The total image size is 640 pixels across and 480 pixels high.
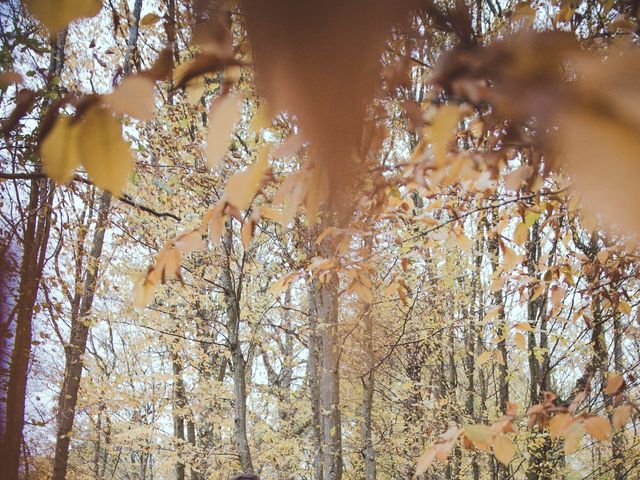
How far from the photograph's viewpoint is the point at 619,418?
4.95 ft

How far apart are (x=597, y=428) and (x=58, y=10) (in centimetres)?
149

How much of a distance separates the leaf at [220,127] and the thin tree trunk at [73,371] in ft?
21.6

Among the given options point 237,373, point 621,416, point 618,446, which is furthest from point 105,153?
point 618,446

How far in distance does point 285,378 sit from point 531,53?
13.8 metres

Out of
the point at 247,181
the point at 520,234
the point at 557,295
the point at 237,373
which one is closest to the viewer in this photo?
the point at 247,181

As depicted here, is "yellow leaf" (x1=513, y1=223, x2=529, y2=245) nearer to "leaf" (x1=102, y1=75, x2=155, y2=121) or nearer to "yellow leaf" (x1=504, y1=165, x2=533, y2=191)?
"yellow leaf" (x1=504, y1=165, x2=533, y2=191)

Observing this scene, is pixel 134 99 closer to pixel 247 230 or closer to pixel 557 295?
pixel 247 230

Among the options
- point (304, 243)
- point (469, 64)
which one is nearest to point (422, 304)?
point (304, 243)

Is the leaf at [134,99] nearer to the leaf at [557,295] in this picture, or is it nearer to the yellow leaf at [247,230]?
the yellow leaf at [247,230]

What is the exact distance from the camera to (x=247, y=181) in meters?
0.64

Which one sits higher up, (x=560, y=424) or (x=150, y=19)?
(x=150, y=19)

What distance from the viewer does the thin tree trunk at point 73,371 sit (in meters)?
6.69

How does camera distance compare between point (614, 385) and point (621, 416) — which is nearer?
point (614, 385)

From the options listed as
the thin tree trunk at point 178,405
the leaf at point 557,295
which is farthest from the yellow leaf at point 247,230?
the thin tree trunk at point 178,405
